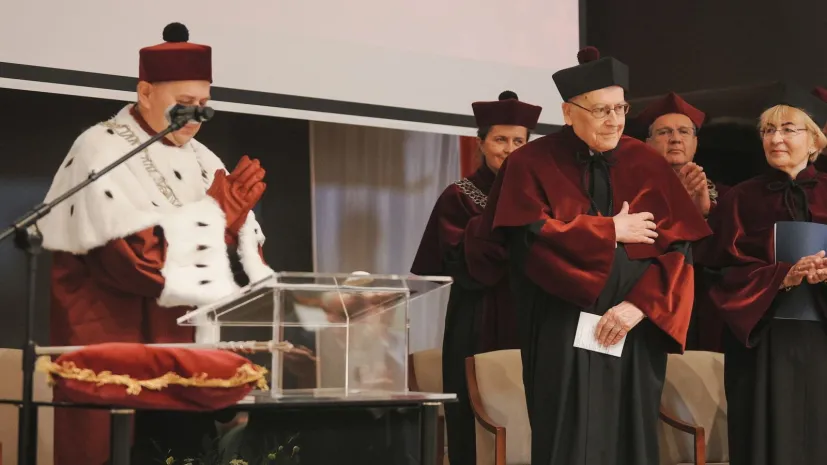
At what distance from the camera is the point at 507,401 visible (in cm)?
443

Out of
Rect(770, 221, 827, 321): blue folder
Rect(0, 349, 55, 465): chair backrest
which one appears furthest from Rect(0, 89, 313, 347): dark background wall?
Rect(770, 221, 827, 321): blue folder

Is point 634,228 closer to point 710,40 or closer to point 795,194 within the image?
point 795,194

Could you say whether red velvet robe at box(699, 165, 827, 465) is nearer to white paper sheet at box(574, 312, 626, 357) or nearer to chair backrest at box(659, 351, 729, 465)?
chair backrest at box(659, 351, 729, 465)

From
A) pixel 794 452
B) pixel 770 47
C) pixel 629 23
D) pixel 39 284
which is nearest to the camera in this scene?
pixel 794 452

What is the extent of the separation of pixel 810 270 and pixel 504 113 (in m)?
1.64

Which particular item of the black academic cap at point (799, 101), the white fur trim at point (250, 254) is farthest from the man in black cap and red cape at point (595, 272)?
the white fur trim at point (250, 254)

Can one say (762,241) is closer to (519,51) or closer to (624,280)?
(624,280)

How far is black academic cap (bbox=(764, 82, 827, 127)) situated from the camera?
436 centimetres

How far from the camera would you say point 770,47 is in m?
6.13

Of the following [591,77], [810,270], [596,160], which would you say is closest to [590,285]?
[596,160]

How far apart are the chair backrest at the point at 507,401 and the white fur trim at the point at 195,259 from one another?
1122 millimetres

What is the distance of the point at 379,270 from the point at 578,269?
2.17 metres

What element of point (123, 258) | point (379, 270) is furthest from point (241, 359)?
point (379, 270)

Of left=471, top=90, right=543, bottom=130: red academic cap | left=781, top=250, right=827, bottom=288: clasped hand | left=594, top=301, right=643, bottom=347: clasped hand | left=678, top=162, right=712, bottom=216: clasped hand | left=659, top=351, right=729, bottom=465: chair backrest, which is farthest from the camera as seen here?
left=471, top=90, right=543, bottom=130: red academic cap
